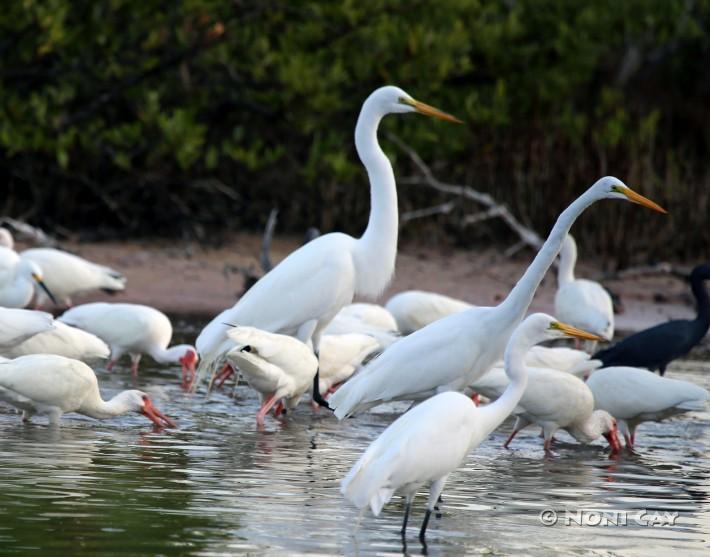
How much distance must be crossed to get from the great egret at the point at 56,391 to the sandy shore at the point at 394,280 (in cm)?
626

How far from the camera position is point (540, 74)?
19.3 m

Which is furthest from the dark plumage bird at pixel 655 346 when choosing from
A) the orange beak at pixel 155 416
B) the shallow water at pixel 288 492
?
the orange beak at pixel 155 416

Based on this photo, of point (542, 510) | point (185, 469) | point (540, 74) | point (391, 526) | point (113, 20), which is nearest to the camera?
point (391, 526)

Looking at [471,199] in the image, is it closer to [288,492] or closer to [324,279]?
[324,279]

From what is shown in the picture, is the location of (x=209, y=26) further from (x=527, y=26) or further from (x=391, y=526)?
(x=391, y=526)

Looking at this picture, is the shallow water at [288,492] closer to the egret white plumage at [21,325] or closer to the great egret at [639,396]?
the great egret at [639,396]

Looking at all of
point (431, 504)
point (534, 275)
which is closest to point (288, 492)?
point (431, 504)

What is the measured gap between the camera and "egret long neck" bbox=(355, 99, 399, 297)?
893 cm

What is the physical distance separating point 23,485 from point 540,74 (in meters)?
14.2

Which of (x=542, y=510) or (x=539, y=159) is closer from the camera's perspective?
(x=542, y=510)

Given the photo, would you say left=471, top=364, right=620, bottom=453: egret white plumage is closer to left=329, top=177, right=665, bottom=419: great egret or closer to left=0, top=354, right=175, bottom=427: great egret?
left=329, top=177, right=665, bottom=419: great egret

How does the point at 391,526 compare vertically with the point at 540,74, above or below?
below

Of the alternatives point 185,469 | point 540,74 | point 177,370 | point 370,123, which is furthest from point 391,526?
point 540,74

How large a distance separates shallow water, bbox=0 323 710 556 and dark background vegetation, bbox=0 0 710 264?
8.07m
